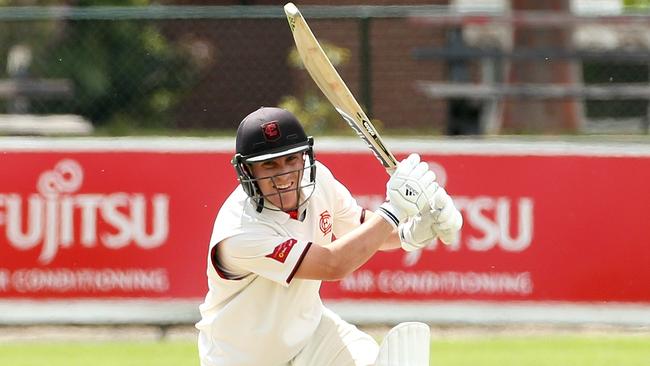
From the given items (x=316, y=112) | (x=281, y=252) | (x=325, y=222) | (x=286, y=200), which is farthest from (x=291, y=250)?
(x=316, y=112)

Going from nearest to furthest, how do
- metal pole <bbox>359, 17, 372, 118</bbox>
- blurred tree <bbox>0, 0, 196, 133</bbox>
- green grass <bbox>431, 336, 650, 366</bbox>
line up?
green grass <bbox>431, 336, 650, 366</bbox> < metal pole <bbox>359, 17, 372, 118</bbox> < blurred tree <bbox>0, 0, 196, 133</bbox>

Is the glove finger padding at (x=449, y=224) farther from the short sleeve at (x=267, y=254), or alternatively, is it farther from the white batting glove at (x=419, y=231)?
the short sleeve at (x=267, y=254)

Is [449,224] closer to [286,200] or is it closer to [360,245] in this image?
[360,245]

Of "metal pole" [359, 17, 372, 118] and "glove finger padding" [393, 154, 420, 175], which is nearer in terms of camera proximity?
"glove finger padding" [393, 154, 420, 175]

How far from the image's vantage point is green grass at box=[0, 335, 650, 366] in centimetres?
895

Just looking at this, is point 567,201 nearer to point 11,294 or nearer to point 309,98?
point 309,98

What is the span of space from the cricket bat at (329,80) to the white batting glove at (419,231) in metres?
0.38

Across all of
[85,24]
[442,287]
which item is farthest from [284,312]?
[85,24]

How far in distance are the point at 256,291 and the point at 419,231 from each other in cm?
69

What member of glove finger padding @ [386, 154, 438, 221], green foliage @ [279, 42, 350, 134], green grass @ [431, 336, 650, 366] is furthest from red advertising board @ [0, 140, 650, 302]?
glove finger padding @ [386, 154, 438, 221]

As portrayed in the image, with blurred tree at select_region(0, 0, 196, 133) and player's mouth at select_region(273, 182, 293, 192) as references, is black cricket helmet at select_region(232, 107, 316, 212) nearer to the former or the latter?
player's mouth at select_region(273, 182, 293, 192)

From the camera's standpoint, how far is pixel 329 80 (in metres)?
5.84

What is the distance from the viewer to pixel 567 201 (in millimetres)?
10016

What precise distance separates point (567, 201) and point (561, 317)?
82cm
